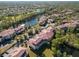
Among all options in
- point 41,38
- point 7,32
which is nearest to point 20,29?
point 7,32

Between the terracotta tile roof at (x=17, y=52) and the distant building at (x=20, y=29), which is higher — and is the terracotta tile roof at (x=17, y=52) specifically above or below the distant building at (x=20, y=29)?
below

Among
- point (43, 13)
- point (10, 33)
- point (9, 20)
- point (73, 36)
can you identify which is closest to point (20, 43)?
point (10, 33)

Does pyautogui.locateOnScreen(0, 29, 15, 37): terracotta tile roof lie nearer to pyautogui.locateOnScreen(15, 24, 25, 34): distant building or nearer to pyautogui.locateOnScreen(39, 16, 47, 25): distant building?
pyautogui.locateOnScreen(15, 24, 25, 34): distant building

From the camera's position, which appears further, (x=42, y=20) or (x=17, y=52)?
(x=42, y=20)

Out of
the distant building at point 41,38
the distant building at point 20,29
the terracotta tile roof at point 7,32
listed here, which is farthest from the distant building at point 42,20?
the terracotta tile roof at point 7,32

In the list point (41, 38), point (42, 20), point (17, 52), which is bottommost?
point (17, 52)

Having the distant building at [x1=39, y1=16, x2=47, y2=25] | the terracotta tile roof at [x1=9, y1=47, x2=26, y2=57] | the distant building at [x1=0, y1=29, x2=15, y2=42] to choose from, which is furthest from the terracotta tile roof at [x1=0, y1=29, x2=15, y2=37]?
the distant building at [x1=39, y1=16, x2=47, y2=25]

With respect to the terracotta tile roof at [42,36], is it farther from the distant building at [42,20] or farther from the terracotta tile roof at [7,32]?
the terracotta tile roof at [7,32]

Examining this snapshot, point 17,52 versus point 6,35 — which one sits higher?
point 6,35

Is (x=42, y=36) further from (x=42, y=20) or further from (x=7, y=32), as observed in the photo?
(x=7, y=32)
